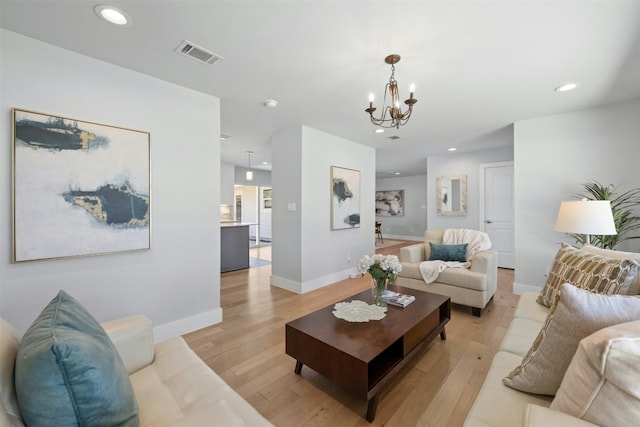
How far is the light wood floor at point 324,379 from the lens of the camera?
62.2 inches

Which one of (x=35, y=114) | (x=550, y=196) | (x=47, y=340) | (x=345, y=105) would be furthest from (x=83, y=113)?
(x=550, y=196)

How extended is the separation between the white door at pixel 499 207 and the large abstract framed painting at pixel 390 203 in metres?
4.35

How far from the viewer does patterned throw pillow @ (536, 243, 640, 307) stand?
4.51 ft

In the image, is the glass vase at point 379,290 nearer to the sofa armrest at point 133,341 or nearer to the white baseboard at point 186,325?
the sofa armrest at point 133,341

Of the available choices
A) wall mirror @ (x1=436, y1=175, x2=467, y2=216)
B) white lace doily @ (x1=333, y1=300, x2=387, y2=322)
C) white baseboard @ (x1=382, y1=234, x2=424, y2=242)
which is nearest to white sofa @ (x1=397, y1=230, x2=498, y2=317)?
white lace doily @ (x1=333, y1=300, x2=387, y2=322)

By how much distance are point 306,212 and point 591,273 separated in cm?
295

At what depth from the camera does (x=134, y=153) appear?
225 cm

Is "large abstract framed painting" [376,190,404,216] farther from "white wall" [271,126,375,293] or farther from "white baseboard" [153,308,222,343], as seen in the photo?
"white baseboard" [153,308,222,343]

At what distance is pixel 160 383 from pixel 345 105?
2926mm

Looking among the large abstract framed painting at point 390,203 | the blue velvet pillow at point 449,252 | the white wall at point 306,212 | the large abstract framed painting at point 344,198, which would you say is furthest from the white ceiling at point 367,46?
the large abstract framed painting at point 390,203

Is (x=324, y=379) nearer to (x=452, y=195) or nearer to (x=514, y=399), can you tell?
(x=514, y=399)

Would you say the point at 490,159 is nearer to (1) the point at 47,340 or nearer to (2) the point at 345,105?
(2) the point at 345,105

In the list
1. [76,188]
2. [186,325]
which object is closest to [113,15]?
[76,188]

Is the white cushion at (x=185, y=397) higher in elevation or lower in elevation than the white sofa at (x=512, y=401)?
lower
